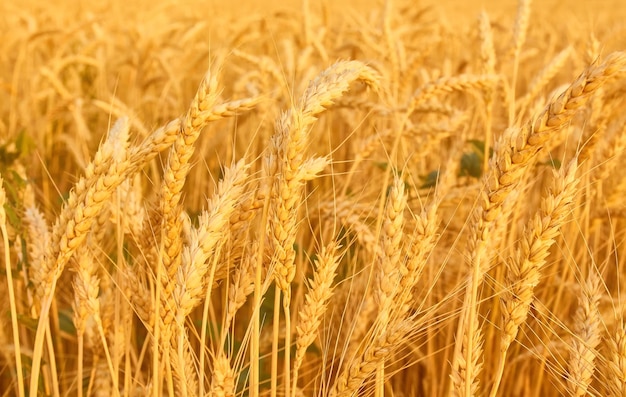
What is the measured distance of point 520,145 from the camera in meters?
0.84

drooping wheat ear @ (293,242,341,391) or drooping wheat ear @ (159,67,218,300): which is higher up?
drooping wheat ear @ (159,67,218,300)

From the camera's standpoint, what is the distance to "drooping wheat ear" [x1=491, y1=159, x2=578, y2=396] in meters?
0.88

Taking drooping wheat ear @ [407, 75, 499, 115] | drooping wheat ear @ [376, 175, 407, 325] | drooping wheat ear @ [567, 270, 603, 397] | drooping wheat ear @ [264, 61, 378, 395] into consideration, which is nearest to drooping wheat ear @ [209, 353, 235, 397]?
drooping wheat ear @ [264, 61, 378, 395]

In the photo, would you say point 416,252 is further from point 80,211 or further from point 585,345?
point 80,211

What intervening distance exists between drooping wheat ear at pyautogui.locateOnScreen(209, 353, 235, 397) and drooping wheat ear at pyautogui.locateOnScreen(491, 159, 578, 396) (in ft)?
1.29

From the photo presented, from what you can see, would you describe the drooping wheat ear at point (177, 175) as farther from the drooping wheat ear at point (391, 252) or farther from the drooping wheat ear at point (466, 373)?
the drooping wheat ear at point (466, 373)

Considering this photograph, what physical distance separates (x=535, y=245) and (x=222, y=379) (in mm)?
476

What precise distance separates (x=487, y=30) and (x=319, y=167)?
1043 millimetres

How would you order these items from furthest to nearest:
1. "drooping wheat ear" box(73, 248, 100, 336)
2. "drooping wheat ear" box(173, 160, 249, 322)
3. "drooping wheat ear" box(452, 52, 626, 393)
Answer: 1. "drooping wheat ear" box(73, 248, 100, 336)
2. "drooping wheat ear" box(173, 160, 249, 322)
3. "drooping wheat ear" box(452, 52, 626, 393)

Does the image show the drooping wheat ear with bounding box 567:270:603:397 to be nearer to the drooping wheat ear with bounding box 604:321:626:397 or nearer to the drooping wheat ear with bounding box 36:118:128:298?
the drooping wheat ear with bounding box 604:321:626:397

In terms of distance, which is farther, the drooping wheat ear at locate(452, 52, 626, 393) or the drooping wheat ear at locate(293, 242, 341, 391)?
the drooping wheat ear at locate(293, 242, 341, 391)

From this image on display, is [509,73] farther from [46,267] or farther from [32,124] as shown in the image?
[46,267]

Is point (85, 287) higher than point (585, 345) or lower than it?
higher

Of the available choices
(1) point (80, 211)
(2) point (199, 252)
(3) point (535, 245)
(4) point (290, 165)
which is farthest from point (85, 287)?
(3) point (535, 245)
